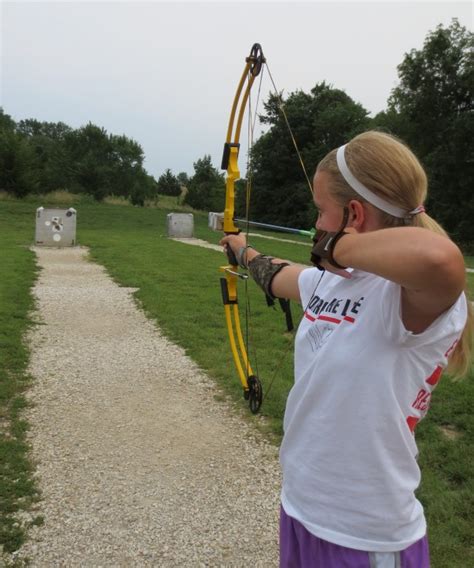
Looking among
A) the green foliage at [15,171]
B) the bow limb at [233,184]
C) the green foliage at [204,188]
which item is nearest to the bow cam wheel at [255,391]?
the bow limb at [233,184]

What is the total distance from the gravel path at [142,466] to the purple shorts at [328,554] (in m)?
1.16

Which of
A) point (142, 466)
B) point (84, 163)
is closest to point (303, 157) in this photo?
point (142, 466)

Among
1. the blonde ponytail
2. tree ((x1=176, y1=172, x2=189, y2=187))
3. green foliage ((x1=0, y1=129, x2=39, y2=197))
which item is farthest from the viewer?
tree ((x1=176, y1=172, x2=189, y2=187))

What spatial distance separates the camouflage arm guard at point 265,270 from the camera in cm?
188

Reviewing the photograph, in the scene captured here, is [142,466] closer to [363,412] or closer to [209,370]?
[209,370]

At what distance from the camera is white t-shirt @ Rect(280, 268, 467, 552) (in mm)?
1166

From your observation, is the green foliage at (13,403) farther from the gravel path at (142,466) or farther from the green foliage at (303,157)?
the green foliage at (303,157)

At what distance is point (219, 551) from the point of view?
2471 millimetres

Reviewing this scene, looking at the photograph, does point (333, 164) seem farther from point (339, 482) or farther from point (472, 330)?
point (339, 482)

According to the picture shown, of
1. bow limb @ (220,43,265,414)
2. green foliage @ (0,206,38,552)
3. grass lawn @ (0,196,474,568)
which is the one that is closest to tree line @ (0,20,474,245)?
grass lawn @ (0,196,474,568)

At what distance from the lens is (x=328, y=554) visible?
1.26 metres

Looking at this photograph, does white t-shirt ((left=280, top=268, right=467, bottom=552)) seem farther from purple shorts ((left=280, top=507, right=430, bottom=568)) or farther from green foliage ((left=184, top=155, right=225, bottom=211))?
green foliage ((left=184, top=155, right=225, bottom=211))

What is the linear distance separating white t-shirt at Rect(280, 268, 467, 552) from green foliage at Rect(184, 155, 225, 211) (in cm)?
3661

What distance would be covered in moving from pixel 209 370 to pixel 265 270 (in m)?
3.13
